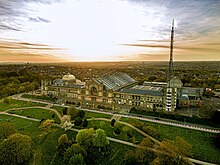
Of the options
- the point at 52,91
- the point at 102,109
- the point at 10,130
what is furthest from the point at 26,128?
the point at 52,91

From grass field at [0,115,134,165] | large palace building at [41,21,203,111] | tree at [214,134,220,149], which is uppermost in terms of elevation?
large palace building at [41,21,203,111]

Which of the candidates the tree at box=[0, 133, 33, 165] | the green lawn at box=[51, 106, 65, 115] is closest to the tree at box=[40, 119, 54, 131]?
the tree at box=[0, 133, 33, 165]

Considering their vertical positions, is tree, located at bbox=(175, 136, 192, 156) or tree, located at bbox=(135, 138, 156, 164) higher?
tree, located at bbox=(175, 136, 192, 156)

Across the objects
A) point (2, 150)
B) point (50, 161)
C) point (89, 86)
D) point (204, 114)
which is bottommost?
point (50, 161)

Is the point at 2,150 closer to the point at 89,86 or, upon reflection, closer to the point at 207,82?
the point at 89,86

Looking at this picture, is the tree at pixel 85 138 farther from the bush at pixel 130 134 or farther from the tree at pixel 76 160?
the bush at pixel 130 134

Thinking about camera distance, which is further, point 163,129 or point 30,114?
point 30,114

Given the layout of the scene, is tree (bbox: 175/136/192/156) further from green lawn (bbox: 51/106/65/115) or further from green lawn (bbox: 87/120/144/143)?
green lawn (bbox: 51/106/65/115)
